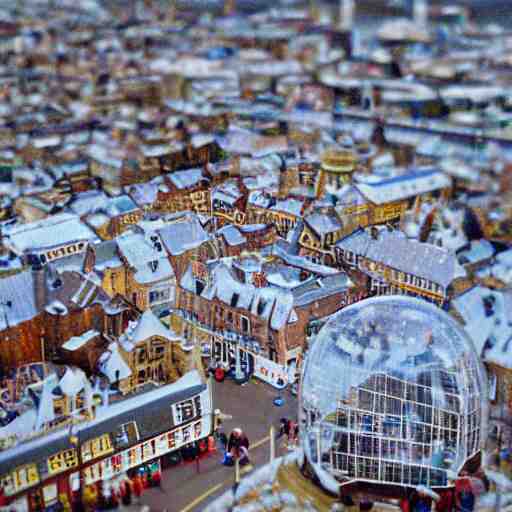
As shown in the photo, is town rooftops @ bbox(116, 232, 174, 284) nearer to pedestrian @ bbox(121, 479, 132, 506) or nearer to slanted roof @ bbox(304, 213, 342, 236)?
slanted roof @ bbox(304, 213, 342, 236)

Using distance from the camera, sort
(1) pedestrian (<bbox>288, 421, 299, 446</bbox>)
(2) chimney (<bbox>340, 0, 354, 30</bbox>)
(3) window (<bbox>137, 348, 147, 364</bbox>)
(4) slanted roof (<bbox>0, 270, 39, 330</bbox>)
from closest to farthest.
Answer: (1) pedestrian (<bbox>288, 421, 299, 446</bbox>) < (3) window (<bbox>137, 348, 147, 364</bbox>) < (4) slanted roof (<bbox>0, 270, 39, 330</bbox>) < (2) chimney (<bbox>340, 0, 354, 30</bbox>)

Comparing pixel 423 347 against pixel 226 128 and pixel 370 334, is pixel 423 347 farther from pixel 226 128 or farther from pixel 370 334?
pixel 226 128

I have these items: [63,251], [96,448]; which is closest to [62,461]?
[96,448]

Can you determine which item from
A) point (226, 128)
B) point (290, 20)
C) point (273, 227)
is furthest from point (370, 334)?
point (290, 20)

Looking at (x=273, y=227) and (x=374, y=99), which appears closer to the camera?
(x=273, y=227)

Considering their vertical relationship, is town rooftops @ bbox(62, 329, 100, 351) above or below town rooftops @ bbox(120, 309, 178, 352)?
below

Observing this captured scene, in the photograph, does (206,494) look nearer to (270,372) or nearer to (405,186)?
(270,372)

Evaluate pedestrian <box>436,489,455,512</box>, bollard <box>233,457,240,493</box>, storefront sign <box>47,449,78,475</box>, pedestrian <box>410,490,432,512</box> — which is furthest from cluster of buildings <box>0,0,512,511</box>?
pedestrian <box>410,490,432,512</box>

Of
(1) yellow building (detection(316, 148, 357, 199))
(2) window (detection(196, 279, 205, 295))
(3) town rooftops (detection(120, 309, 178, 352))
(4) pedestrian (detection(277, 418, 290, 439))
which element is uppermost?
(1) yellow building (detection(316, 148, 357, 199))
